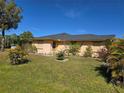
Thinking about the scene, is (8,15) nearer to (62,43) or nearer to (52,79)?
(62,43)

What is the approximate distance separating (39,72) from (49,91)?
200 inches

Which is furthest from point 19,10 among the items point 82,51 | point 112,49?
point 112,49

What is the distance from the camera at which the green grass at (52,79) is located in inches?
560

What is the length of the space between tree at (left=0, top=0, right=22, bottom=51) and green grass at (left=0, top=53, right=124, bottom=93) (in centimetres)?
1766

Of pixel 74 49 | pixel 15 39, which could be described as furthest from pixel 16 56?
pixel 15 39

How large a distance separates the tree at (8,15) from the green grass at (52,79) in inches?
695

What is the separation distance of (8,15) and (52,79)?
2337cm

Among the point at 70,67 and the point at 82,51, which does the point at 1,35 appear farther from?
the point at 70,67

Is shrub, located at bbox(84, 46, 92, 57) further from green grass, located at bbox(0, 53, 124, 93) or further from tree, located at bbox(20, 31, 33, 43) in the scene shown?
tree, located at bbox(20, 31, 33, 43)

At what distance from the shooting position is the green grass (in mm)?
14224

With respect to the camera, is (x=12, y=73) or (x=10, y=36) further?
(x=10, y=36)

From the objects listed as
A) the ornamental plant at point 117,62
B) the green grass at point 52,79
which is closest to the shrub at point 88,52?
the green grass at point 52,79

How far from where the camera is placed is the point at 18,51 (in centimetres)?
2350

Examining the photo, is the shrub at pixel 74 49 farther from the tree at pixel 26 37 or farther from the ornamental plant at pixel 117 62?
the ornamental plant at pixel 117 62
